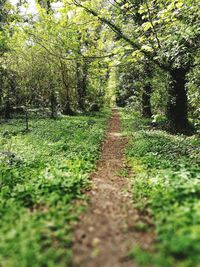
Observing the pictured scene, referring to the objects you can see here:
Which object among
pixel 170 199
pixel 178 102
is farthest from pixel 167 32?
pixel 170 199

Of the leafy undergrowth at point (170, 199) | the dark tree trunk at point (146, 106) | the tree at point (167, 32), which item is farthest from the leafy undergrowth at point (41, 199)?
the dark tree trunk at point (146, 106)

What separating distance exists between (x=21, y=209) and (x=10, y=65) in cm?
1865

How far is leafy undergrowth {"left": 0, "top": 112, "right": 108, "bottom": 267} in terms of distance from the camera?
431 cm

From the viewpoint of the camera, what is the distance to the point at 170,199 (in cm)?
589

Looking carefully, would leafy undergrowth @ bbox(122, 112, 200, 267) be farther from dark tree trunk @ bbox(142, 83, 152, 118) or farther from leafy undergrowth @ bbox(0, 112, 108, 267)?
dark tree trunk @ bbox(142, 83, 152, 118)

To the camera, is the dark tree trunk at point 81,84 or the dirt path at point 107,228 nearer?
the dirt path at point 107,228

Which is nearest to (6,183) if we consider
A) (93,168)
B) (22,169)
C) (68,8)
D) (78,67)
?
(22,169)

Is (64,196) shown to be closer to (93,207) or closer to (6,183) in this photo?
(93,207)

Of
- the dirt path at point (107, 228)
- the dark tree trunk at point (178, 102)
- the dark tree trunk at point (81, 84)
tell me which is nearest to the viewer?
the dirt path at point (107, 228)

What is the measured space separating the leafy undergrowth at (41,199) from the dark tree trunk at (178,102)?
7.09m

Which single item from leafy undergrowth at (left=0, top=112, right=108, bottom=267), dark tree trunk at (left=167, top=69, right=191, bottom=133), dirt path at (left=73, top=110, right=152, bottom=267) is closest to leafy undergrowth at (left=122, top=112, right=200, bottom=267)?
dirt path at (left=73, top=110, right=152, bottom=267)

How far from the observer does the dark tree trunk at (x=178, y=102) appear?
15580mm

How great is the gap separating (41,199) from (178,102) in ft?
40.3

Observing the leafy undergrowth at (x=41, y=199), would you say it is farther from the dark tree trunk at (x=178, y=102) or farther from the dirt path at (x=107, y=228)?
the dark tree trunk at (x=178, y=102)
